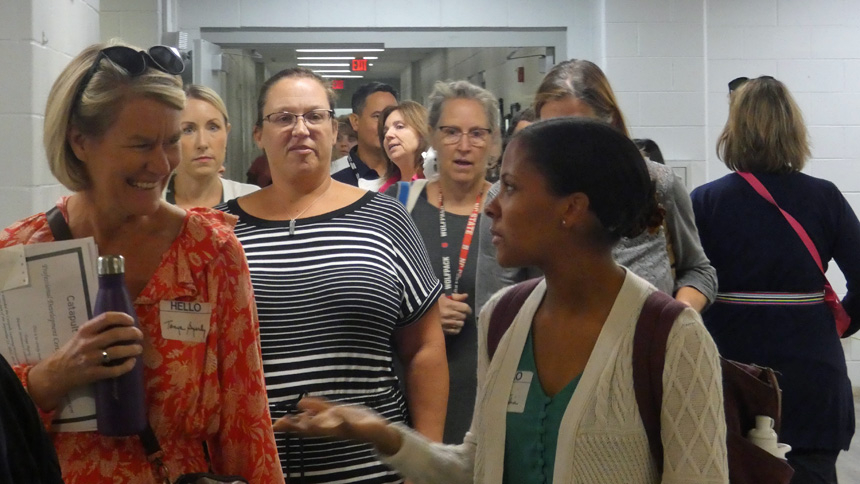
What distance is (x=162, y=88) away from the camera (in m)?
1.68

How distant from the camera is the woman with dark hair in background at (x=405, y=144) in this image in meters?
4.35

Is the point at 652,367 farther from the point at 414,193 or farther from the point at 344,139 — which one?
the point at 344,139

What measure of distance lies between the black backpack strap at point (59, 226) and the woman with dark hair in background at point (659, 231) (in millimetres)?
1153

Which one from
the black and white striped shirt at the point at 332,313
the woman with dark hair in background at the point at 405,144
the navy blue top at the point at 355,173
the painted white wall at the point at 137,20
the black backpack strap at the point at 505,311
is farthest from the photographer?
the painted white wall at the point at 137,20

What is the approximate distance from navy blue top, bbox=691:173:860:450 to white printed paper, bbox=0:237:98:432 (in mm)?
2389

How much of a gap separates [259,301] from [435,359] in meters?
0.49

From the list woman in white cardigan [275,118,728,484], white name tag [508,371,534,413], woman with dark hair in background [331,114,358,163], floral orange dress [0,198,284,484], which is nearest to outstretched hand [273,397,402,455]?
woman in white cardigan [275,118,728,484]

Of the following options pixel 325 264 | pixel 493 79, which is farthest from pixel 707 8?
pixel 325 264

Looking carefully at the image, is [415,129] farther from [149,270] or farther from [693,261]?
[149,270]

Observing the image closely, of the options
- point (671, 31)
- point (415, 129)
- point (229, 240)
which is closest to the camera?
point (229, 240)

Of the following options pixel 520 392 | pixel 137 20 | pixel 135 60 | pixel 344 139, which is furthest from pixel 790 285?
pixel 137 20

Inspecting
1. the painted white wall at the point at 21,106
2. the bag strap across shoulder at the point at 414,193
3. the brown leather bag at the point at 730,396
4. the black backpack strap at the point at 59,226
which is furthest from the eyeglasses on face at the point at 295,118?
the brown leather bag at the point at 730,396

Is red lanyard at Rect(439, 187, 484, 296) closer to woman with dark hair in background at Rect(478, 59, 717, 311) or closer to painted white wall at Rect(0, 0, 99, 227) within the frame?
woman with dark hair in background at Rect(478, 59, 717, 311)

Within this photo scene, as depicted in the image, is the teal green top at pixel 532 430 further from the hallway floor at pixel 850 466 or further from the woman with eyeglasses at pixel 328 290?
the hallway floor at pixel 850 466
